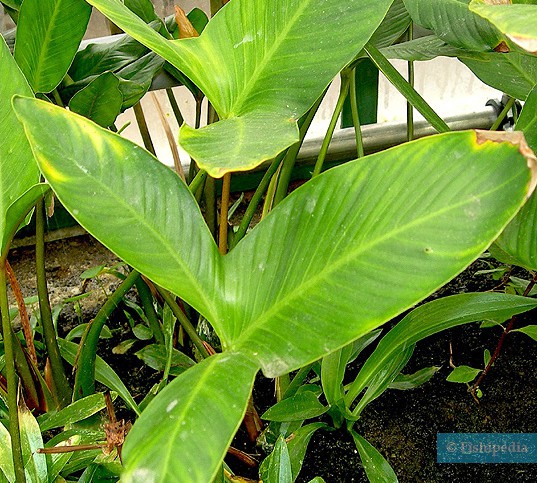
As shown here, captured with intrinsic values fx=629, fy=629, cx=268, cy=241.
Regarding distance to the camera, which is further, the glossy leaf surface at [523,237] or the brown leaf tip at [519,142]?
the glossy leaf surface at [523,237]

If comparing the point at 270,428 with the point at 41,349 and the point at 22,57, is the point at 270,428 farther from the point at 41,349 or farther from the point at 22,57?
the point at 22,57

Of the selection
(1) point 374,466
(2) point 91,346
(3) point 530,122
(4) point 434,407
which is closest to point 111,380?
(2) point 91,346

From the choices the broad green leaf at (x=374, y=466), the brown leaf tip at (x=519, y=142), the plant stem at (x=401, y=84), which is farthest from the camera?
the broad green leaf at (x=374, y=466)

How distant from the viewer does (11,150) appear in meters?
0.47

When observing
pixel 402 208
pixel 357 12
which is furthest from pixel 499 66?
pixel 402 208

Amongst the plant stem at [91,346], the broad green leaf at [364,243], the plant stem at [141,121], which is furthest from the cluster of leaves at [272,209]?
the plant stem at [141,121]

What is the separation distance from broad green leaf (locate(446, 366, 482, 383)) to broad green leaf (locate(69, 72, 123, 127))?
0.51 metres

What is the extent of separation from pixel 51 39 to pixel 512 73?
0.45m

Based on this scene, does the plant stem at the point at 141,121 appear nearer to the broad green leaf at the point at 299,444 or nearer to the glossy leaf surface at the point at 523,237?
the broad green leaf at the point at 299,444

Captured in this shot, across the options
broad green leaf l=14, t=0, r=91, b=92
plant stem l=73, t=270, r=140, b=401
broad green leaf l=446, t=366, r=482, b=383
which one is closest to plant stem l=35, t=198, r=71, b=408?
plant stem l=73, t=270, r=140, b=401

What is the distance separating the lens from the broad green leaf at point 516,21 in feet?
1.06

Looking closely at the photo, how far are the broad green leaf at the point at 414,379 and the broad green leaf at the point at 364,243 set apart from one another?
0.45 meters

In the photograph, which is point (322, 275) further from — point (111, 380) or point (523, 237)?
point (111, 380)

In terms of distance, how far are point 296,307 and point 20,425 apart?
1.10 feet
